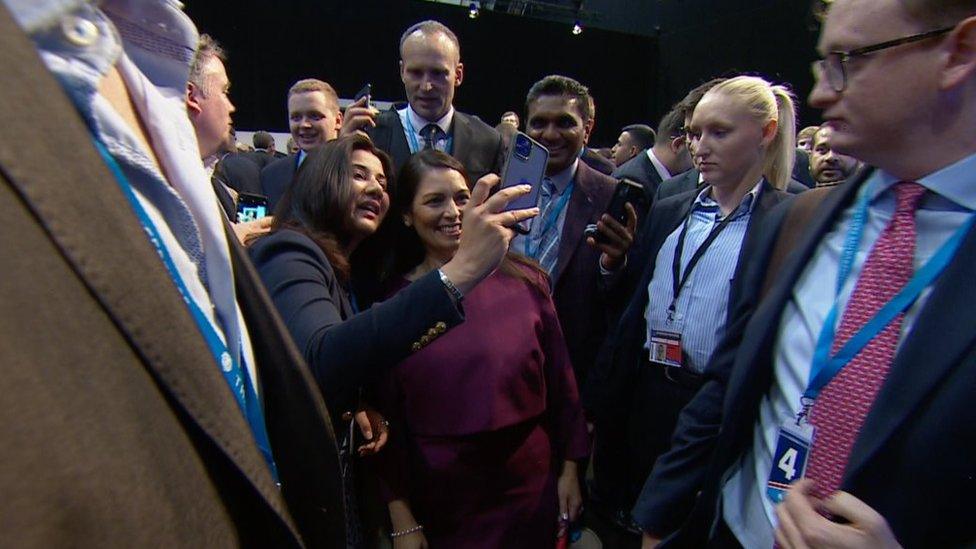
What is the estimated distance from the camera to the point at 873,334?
846 mm

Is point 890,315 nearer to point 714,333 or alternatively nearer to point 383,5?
point 714,333

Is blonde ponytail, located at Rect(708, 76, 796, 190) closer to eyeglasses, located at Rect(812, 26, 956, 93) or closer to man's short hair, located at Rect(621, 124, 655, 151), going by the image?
eyeglasses, located at Rect(812, 26, 956, 93)

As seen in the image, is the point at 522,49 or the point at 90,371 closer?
the point at 90,371


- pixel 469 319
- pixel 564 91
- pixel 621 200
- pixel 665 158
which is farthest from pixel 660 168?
pixel 469 319

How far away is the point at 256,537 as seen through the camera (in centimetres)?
55

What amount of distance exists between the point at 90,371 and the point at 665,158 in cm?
400

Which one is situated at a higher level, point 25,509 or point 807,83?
point 807,83

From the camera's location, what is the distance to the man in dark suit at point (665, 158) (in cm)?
380

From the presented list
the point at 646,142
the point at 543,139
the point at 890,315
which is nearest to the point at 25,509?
the point at 890,315

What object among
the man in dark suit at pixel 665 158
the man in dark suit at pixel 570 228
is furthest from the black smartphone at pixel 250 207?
the man in dark suit at pixel 665 158

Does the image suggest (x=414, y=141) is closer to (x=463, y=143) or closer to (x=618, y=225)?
(x=463, y=143)

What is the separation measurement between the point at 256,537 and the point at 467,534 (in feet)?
3.63

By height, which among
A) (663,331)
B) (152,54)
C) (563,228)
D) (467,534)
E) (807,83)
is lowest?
(467,534)

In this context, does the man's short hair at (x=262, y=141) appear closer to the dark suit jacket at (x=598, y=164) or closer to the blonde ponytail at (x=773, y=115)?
the dark suit jacket at (x=598, y=164)
